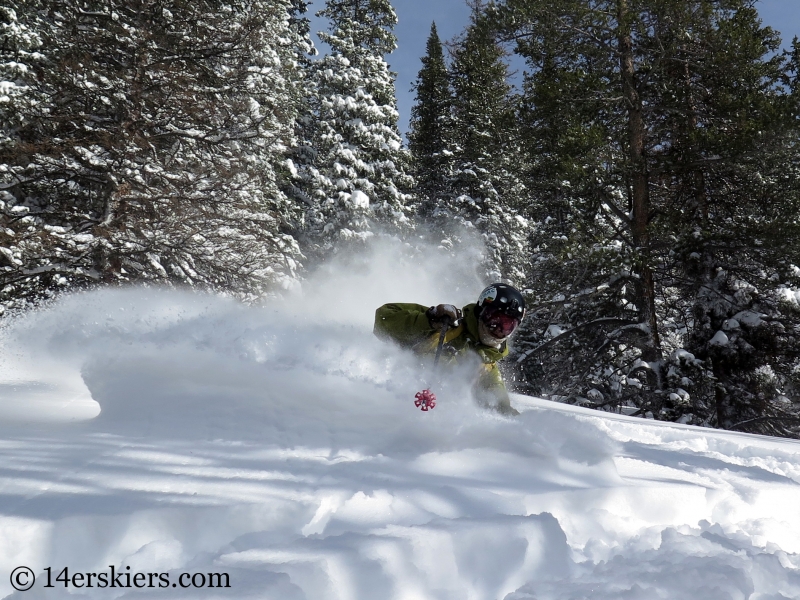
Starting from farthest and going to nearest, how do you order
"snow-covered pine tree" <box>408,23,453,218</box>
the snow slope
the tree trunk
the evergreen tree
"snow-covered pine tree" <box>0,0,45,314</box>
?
"snow-covered pine tree" <box>408,23,453,218</box>
the tree trunk
the evergreen tree
"snow-covered pine tree" <box>0,0,45,314</box>
the snow slope

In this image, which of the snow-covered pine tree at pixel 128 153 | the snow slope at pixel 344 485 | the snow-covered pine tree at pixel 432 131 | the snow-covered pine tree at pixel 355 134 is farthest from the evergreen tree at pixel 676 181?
the snow-covered pine tree at pixel 432 131

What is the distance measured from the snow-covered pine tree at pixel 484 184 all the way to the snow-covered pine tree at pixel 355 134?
3.38 metres

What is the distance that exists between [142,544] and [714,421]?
457 inches

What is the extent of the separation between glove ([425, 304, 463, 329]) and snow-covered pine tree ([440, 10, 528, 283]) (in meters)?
16.8

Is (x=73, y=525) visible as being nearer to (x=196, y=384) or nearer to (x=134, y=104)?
(x=196, y=384)

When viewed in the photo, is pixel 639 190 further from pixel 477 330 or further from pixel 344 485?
pixel 344 485

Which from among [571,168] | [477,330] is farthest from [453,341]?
[571,168]

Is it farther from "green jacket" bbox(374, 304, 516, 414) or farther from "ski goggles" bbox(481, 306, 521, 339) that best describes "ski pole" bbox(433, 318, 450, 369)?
"ski goggles" bbox(481, 306, 521, 339)

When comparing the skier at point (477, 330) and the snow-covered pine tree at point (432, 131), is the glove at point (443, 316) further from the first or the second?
the snow-covered pine tree at point (432, 131)

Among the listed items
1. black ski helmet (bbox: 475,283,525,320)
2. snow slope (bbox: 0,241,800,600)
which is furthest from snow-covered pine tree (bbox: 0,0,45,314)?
black ski helmet (bbox: 475,283,525,320)

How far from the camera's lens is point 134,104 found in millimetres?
10398

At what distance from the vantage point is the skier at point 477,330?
16.0ft

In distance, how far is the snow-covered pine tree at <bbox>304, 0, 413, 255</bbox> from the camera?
18984mm

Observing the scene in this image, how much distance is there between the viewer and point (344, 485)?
2.88 m
